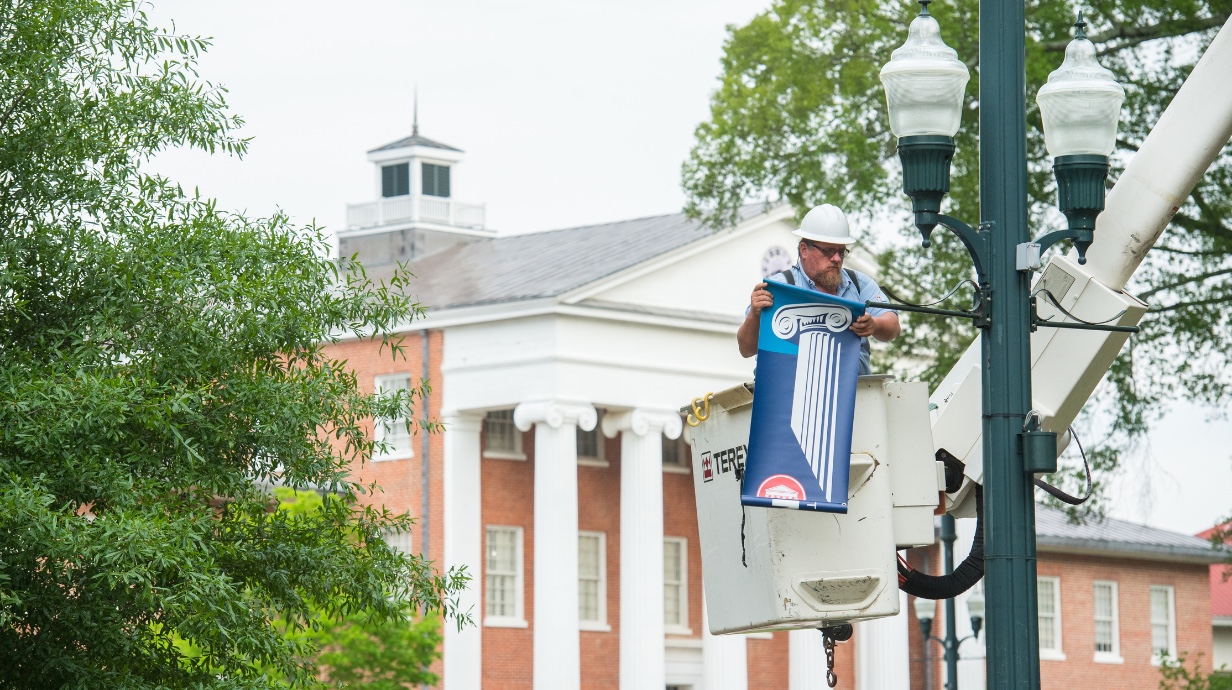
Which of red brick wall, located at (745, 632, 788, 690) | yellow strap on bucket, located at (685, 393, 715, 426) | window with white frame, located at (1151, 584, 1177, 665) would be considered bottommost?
red brick wall, located at (745, 632, 788, 690)

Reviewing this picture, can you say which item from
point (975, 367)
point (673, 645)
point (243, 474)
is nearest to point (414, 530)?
point (673, 645)

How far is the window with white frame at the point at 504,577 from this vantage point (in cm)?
4597

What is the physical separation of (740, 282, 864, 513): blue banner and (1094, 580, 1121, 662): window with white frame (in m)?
49.2

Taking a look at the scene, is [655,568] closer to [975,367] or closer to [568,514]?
[568,514]

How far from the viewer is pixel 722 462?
8.23 m

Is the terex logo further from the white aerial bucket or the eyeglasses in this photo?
the eyeglasses

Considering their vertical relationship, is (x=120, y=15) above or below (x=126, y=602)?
above

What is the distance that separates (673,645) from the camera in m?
48.7

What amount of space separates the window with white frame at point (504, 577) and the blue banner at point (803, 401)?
1516 inches

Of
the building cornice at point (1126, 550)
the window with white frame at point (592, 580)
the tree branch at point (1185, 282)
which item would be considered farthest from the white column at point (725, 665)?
the tree branch at point (1185, 282)

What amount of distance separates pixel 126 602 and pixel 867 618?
22.8ft

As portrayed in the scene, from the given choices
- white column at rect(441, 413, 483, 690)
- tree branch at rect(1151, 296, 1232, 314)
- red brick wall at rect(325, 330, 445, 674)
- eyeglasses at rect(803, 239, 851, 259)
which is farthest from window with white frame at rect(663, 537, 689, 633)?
eyeglasses at rect(803, 239, 851, 259)

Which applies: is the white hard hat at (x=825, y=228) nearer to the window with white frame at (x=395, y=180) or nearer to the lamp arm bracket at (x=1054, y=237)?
the lamp arm bracket at (x=1054, y=237)

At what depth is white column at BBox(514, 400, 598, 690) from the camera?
43.8 meters
